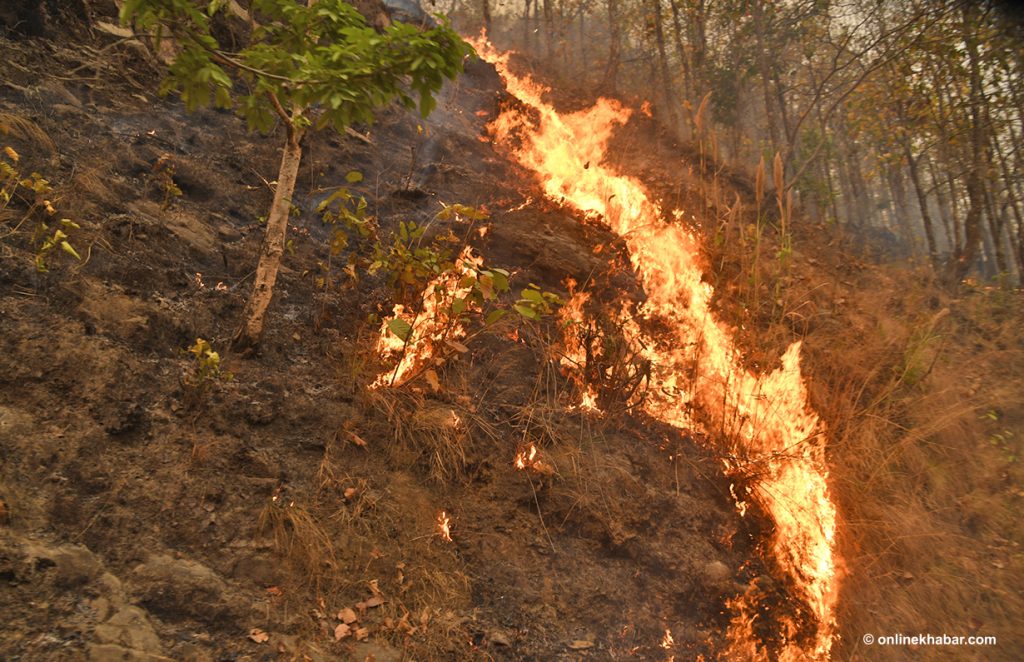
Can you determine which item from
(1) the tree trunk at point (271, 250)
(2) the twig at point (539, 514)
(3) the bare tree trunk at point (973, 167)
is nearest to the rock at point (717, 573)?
(2) the twig at point (539, 514)

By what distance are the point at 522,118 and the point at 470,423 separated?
8282 mm

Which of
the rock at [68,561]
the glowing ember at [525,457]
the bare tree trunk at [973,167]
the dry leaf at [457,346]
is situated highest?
the bare tree trunk at [973,167]

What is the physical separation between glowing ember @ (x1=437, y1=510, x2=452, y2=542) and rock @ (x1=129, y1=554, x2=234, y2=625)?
1.21 meters

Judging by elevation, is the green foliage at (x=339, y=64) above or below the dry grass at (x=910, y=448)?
above

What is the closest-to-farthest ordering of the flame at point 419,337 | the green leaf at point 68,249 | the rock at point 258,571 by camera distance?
the rock at point 258,571
the green leaf at point 68,249
the flame at point 419,337

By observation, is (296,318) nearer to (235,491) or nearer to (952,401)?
(235,491)

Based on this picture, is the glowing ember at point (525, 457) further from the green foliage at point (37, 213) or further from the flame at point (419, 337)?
the green foliage at point (37, 213)

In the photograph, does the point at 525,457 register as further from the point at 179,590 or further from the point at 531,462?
the point at 179,590

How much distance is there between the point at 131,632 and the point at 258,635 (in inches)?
19.8

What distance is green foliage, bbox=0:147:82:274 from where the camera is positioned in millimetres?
3339

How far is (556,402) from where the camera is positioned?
14.7 feet

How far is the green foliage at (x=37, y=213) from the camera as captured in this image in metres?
3.34

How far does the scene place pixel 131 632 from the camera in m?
2.21

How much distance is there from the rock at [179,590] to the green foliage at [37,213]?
198 centimetres
